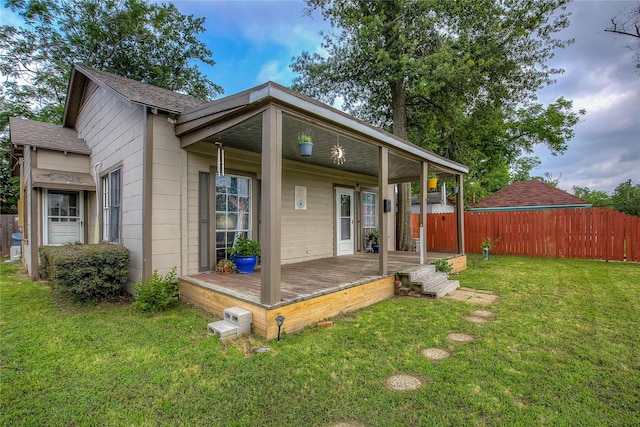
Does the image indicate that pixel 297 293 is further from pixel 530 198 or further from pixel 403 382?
pixel 530 198

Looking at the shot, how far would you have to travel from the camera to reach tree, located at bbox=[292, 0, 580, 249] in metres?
8.98

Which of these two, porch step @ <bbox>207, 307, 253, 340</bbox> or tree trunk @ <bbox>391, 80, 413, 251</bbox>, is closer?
porch step @ <bbox>207, 307, 253, 340</bbox>

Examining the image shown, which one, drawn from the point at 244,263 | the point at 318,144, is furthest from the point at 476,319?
the point at 318,144

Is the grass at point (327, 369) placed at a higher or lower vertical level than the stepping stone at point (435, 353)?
higher

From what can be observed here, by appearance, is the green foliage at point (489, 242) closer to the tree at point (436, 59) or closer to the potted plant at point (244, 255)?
the tree at point (436, 59)

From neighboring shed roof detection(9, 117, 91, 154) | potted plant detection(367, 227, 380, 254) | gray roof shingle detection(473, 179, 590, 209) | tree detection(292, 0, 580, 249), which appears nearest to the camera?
neighboring shed roof detection(9, 117, 91, 154)

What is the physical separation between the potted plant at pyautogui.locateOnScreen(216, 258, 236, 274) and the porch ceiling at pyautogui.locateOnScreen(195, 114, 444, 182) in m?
2.07

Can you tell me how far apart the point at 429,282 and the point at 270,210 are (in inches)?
138

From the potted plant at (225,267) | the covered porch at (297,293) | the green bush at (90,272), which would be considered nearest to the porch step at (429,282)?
the covered porch at (297,293)

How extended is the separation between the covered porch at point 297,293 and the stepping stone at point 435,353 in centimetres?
134

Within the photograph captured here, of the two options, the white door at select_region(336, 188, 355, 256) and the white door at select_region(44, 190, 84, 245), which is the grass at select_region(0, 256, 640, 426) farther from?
the white door at select_region(336, 188, 355, 256)

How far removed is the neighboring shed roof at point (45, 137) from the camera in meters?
6.29

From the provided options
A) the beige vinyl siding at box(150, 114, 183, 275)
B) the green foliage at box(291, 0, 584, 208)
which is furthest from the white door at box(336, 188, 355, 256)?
the beige vinyl siding at box(150, 114, 183, 275)

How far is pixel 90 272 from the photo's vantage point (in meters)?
4.30
